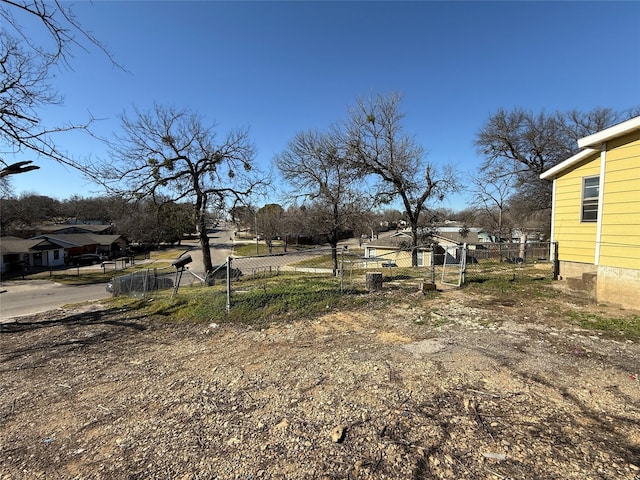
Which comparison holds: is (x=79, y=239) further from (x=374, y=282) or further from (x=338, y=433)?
(x=338, y=433)

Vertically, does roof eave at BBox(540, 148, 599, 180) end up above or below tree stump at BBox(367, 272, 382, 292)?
above

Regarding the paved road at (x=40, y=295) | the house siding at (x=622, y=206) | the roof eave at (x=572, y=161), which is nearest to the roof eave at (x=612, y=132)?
the house siding at (x=622, y=206)

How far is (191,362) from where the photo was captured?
4.64 m

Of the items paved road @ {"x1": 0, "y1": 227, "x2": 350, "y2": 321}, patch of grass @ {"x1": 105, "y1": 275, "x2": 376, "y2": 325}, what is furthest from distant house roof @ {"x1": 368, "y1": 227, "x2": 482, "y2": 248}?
patch of grass @ {"x1": 105, "y1": 275, "x2": 376, "y2": 325}

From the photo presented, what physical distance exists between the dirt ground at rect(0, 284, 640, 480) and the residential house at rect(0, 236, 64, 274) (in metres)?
40.3

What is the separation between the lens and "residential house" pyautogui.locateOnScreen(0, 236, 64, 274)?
34094 millimetres

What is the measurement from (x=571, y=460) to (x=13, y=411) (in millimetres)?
5609

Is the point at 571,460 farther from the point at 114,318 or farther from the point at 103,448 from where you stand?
the point at 114,318

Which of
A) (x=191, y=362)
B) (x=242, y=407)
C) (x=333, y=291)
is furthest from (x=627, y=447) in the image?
(x=333, y=291)

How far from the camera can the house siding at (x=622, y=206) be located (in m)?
6.20

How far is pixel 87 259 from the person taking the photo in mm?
42562

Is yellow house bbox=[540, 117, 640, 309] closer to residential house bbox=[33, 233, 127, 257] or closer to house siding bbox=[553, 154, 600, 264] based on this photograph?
house siding bbox=[553, 154, 600, 264]

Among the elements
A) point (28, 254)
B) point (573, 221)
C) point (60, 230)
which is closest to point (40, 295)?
point (28, 254)

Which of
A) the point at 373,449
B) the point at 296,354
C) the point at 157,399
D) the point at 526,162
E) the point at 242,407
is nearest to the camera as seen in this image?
the point at 373,449
